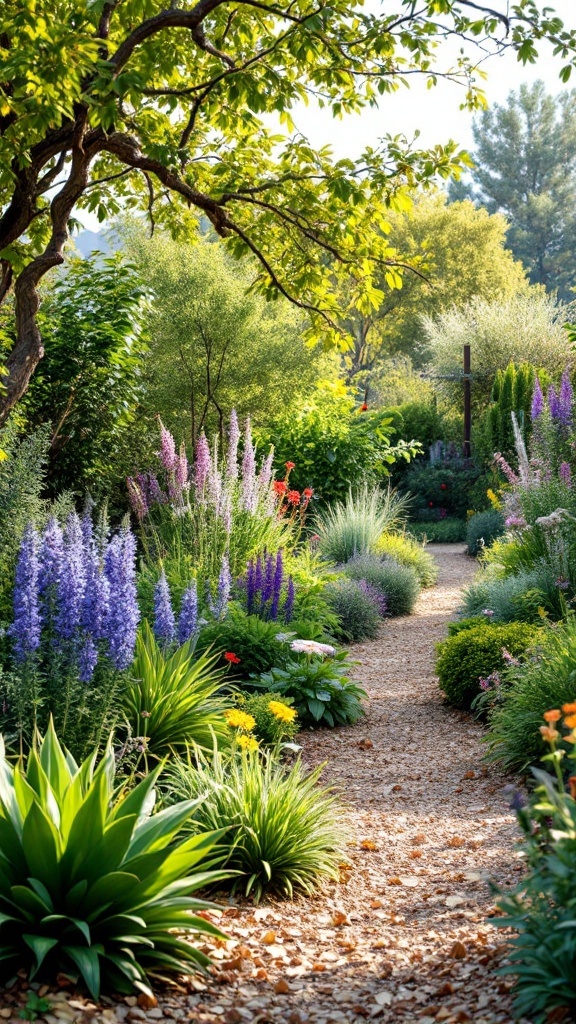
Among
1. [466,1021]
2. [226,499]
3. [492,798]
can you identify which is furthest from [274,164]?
[466,1021]

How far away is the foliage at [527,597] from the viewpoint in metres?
7.02


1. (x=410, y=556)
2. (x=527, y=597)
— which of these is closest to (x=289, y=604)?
(x=527, y=597)

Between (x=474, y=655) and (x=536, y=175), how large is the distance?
1967 inches

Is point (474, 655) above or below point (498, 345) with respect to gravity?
below

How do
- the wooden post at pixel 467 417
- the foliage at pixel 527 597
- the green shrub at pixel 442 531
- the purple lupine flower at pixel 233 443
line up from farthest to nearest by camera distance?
the wooden post at pixel 467 417 < the green shrub at pixel 442 531 < the purple lupine flower at pixel 233 443 < the foliage at pixel 527 597

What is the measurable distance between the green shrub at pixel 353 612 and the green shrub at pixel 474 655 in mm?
2257

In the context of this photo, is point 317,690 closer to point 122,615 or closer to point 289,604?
point 289,604

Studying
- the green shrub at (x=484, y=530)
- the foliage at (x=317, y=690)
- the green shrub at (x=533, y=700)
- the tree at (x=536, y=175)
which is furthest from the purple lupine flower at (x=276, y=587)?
the tree at (x=536, y=175)

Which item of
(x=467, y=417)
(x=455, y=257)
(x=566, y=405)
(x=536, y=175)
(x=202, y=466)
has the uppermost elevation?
(x=536, y=175)

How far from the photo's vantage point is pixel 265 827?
12.4 ft

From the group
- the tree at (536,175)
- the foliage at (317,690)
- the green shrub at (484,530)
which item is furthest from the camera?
the tree at (536,175)

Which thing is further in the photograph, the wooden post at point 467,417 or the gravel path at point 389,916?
the wooden post at point 467,417

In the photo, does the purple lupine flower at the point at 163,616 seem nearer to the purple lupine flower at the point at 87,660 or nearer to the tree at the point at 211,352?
the purple lupine flower at the point at 87,660

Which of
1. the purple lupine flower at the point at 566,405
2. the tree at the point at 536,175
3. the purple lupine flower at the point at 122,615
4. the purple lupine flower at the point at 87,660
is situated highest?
the tree at the point at 536,175
